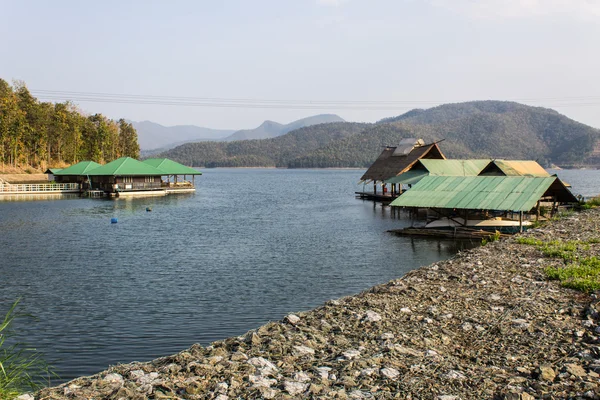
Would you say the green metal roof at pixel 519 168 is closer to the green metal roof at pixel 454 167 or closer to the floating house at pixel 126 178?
the green metal roof at pixel 454 167

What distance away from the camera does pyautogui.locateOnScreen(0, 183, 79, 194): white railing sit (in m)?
68.6

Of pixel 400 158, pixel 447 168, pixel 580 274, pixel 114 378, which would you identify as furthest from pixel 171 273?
pixel 400 158

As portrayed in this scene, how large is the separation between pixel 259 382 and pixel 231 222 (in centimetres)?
3506

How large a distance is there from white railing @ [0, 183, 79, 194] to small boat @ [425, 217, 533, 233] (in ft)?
184

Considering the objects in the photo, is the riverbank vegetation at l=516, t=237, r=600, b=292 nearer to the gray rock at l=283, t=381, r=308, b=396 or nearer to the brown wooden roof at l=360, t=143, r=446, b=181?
the gray rock at l=283, t=381, r=308, b=396

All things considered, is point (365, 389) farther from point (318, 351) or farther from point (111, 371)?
point (111, 371)

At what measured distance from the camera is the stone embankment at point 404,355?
7.69 meters

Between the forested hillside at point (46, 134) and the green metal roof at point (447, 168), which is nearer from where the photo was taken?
the green metal roof at point (447, 168)

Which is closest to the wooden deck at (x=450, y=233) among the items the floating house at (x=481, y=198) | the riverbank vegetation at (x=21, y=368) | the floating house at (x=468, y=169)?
the floating house at (x=481, y=198)

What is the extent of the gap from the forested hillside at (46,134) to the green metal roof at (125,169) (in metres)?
16.6

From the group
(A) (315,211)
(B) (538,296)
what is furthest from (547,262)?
(A) (315,211)

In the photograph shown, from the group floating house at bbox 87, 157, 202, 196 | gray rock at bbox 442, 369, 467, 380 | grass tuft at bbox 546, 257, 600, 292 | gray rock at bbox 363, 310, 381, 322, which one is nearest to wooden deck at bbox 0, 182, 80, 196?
floating house at bbox 87, 157, 202, 196

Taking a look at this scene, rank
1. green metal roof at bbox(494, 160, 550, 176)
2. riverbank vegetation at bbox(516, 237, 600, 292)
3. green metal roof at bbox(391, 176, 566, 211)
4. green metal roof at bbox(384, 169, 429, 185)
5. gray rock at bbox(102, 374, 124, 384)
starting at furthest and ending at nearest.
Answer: green metal roof at bbox(384, 169, 429, 185)
green metal roof at bbox(494, 160, 550, 176)
green metal roof at bbox(391, 176, 566, 211)
riverbank vegetation at bbox(516, 237, 600, 292)
gray rock at bbox(102, 374, 124, 384)

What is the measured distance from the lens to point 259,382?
7.97 m
